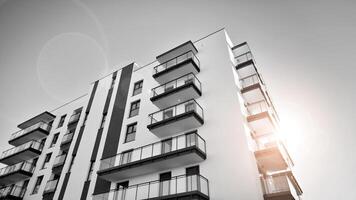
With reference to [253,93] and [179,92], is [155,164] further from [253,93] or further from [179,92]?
[253,93]

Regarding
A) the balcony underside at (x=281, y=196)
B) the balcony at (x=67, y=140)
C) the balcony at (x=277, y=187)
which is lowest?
the balcony underside at (x=281, y=196)

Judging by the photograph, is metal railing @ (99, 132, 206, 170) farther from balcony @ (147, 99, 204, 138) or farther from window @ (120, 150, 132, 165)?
balcony @ (147, 99, 204, 138)

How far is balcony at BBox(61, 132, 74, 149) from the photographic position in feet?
83.0

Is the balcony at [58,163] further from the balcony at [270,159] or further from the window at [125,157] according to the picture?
the balcony at [270,159]

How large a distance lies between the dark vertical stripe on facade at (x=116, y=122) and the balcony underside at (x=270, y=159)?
38.8 feet

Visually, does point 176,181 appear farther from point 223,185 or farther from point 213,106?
point 213,106

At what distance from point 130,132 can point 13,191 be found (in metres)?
17.0

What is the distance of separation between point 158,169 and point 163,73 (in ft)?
30.5

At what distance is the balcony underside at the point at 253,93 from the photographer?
17827 millimetres

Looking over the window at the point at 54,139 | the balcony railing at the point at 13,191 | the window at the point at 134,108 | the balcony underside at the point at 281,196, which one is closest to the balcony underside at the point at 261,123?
the balcony underside at the point at 281,196

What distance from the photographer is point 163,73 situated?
2119 centimetres

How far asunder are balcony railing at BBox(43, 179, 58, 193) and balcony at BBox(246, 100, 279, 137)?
1994 centimetres

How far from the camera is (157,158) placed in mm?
15250

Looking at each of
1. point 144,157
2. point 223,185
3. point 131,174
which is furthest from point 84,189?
point 223,185
